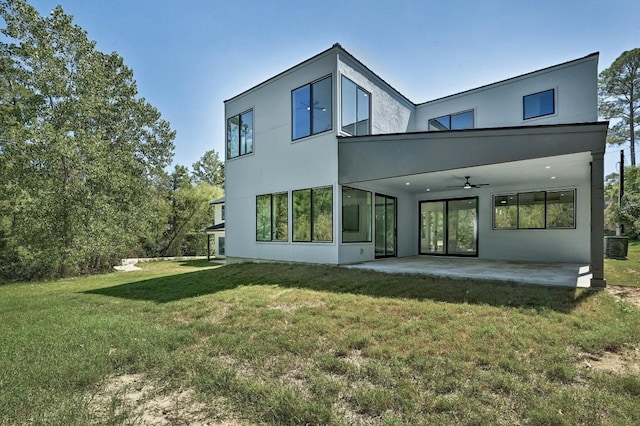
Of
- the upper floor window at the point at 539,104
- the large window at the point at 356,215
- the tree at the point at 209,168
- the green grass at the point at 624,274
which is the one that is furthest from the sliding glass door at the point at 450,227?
the tree at the point at 209,168

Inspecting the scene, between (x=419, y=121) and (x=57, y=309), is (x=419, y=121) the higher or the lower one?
the higher one

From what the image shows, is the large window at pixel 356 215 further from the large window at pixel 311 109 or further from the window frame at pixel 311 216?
the large window at pixel 311 109

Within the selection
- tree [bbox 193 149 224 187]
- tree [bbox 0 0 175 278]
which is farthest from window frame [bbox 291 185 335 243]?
tree [bbox 193 149 224 187]

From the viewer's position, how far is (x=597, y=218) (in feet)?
18.9

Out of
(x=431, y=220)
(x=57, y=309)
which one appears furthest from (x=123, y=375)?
(x=431, y=220)

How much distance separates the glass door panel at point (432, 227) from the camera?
1300 centimetres

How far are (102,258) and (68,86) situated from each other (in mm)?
8097

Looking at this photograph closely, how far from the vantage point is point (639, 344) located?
11.6 ft

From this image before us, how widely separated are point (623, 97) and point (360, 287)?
29133 millimetres

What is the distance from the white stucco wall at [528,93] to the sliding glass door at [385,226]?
4.13 m

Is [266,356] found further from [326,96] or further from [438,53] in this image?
[438,53]

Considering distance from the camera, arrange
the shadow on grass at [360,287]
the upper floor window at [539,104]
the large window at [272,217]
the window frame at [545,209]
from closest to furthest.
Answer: the shadow on grass at [360,287]
the window frame at [545,209]
the large window at [272,217]
the upper floor window at [539,104]

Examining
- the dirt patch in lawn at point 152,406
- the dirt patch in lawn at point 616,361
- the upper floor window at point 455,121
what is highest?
the upper floor window at point 455,121

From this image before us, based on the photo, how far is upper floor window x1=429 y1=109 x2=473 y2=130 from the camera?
12.9 meters
